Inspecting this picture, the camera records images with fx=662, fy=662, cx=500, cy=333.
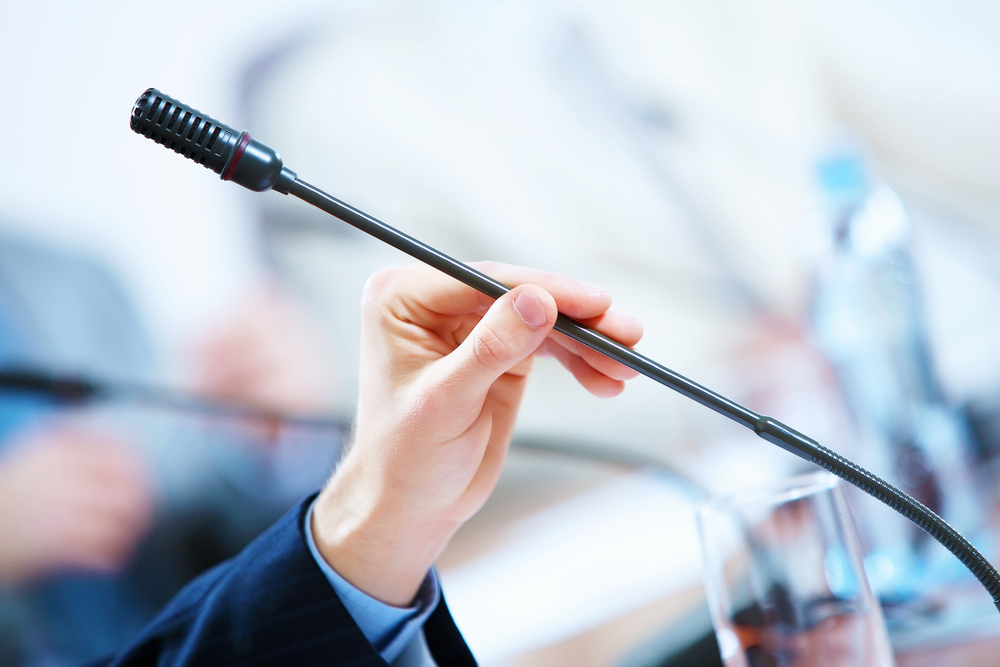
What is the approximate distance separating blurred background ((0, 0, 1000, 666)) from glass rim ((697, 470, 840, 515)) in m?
0.19

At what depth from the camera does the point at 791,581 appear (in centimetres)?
31

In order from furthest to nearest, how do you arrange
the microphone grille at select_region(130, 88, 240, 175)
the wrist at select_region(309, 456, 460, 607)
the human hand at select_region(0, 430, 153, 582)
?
the human hand at select_region(0, 430, 153, 582)
the wrist at select_region(309, 456, 460, 607)
the microphone grille at select_region(130, 88, 240, 175)

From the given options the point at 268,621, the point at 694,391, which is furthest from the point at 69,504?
the point at 694,391

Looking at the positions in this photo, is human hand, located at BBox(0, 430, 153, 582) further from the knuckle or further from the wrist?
the knuckle

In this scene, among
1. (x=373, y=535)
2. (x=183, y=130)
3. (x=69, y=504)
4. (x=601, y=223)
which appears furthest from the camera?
(x=601, y=223)

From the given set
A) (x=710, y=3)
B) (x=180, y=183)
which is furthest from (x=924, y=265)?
(x=180, y=183)

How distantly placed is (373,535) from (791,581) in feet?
0.69

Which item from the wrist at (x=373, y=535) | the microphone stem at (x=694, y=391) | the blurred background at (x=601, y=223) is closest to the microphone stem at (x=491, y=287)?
the microphone stem at (x=694, y=391)

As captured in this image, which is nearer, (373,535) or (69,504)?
(373,535)

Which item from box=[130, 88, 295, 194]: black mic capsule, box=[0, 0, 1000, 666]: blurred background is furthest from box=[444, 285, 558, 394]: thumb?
box=[0, 0, 1000, 666]: blurred background

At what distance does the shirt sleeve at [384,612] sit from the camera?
1.18 feet

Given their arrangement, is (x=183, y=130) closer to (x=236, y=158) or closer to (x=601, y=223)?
(x=236, y=158)

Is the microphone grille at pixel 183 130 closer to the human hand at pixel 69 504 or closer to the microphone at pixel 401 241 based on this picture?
the microphone at pixel 401 241

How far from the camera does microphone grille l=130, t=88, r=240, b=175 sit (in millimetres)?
243
